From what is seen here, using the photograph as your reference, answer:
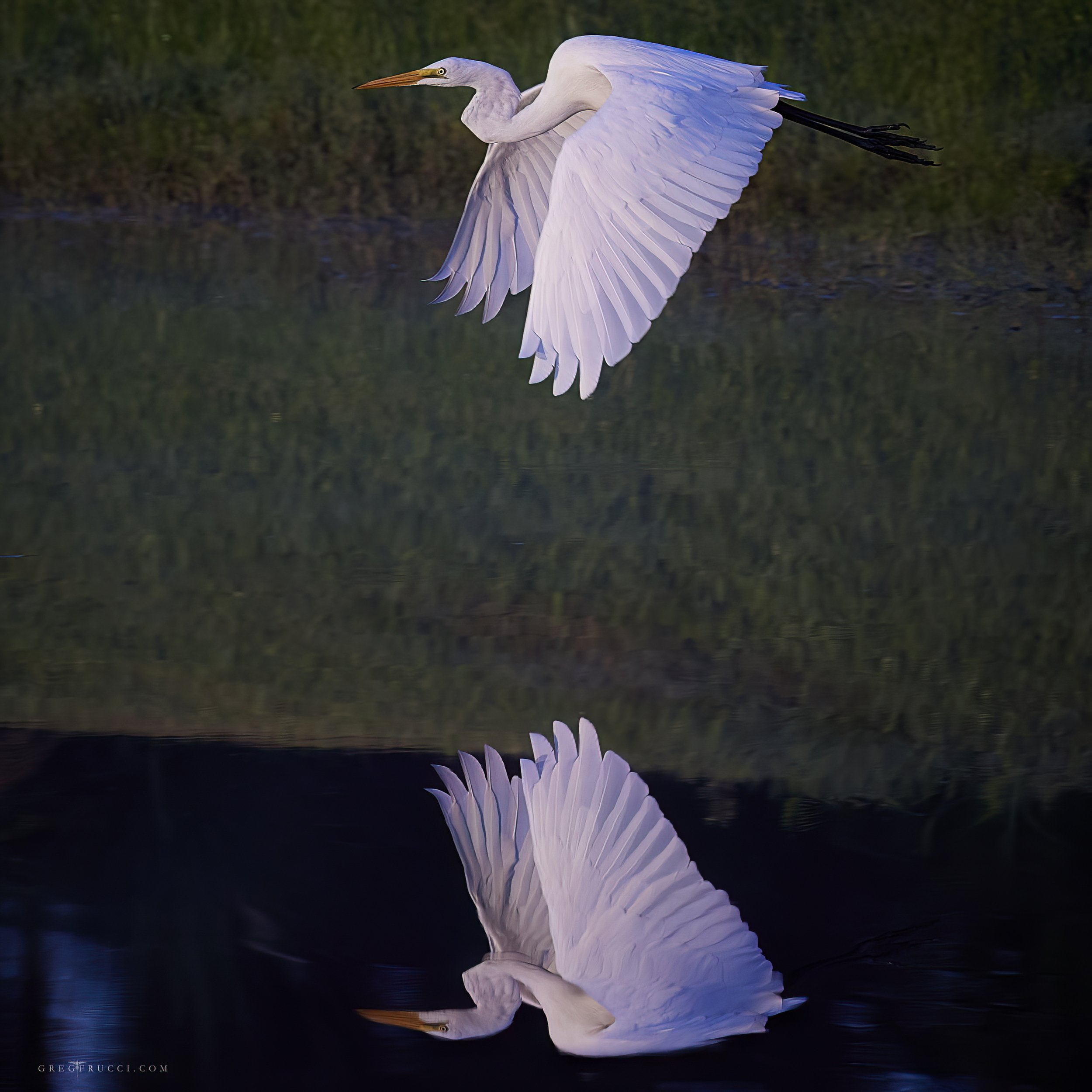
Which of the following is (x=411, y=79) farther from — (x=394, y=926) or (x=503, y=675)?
(x=394, y=926)

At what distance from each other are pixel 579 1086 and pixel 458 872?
1.67ft

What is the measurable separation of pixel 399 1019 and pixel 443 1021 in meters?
0.05

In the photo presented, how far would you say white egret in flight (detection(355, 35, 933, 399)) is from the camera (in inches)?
116

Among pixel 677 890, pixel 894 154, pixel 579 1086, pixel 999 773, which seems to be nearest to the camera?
pixel 579 1086

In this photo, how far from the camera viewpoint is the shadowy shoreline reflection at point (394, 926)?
6.73 feet

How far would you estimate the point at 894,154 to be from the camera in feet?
17.5

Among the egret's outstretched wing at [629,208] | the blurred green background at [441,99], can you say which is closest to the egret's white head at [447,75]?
the egret's outstretched wing at [629,208]

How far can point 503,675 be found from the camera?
325 cm

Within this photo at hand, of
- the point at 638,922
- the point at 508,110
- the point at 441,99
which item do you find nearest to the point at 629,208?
the point at 508,110

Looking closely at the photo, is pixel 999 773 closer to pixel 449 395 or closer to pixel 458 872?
pixel 458 872

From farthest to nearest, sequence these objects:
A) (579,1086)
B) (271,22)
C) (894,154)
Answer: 1. (271,22)
2. (894,154)
3. (579,1086)

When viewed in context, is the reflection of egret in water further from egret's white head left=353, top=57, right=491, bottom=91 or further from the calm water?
egret's white head left=353, top=57, right=491, bottom=91

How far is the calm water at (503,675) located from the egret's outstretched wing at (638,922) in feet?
0.15

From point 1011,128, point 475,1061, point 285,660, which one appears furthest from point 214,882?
point 1011,128
